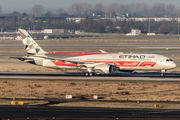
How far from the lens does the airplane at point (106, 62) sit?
203ft

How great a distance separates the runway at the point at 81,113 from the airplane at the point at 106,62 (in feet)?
86.6

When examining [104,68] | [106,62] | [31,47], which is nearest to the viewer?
[104,68]

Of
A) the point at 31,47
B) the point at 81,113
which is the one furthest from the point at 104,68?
the point at 81,113

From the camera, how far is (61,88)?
51.0 metres

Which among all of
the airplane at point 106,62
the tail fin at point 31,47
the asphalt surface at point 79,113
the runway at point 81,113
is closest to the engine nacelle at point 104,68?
the airplane at point 106,62

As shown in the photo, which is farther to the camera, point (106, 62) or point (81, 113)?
point (106, 62)

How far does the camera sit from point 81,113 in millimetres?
33188

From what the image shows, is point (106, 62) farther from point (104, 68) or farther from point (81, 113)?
point (81, 113)

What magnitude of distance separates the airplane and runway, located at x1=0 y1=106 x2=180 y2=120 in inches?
1039

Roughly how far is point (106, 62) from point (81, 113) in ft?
101

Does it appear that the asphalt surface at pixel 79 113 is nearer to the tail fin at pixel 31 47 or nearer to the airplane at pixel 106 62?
the airplane at pixel 106 62

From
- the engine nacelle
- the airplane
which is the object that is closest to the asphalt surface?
the engine nacelle

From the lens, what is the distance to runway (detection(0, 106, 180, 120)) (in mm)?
30984

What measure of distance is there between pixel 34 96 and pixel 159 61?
1084 inches
